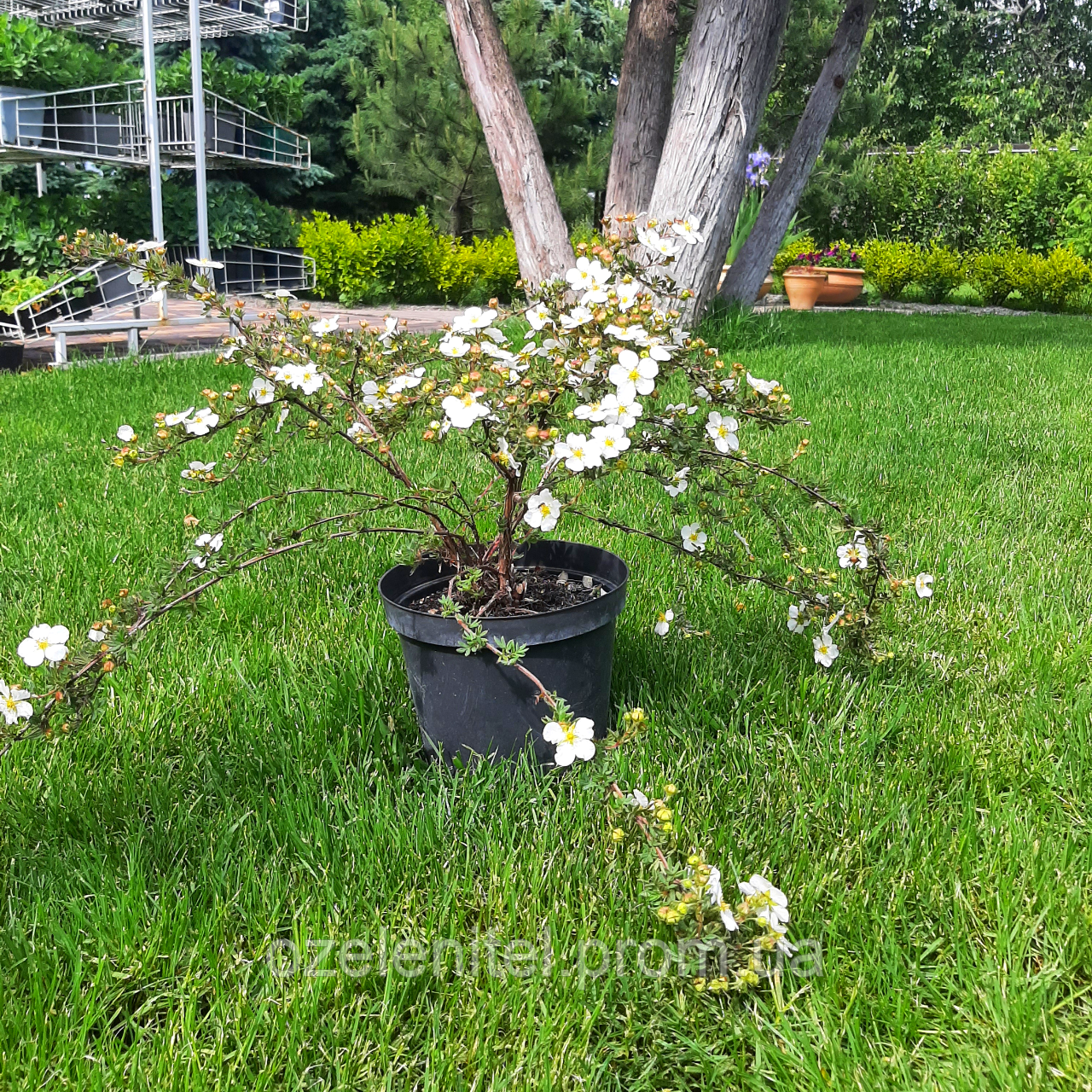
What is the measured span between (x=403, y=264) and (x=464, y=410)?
1049cm

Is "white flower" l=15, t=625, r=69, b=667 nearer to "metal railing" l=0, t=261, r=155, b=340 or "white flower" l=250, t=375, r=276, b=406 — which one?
"white flower" l=250, t=375, r=276, b=406

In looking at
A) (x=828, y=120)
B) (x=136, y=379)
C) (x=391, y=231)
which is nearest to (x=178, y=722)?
(x=136, y=379)

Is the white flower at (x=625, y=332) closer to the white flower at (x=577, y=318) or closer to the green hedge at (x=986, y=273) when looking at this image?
the white flower at (x=577, y=318)

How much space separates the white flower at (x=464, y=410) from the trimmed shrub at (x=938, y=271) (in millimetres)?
11822

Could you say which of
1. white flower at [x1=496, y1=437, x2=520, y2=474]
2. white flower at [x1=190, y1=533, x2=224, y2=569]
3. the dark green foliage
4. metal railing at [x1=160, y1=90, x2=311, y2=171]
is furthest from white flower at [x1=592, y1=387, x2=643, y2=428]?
the dark green foliage

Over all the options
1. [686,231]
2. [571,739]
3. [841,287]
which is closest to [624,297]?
[686,231]

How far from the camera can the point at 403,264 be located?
36.9 feet

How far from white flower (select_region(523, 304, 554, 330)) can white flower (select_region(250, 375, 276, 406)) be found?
0.46 m

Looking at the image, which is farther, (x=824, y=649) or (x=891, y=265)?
(x=891, y=265)

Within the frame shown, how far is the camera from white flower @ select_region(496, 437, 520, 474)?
147cm

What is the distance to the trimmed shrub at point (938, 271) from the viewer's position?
458 inches

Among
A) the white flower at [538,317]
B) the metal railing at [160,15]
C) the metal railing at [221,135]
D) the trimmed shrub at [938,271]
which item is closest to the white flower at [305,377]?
the white flower at [538,317]

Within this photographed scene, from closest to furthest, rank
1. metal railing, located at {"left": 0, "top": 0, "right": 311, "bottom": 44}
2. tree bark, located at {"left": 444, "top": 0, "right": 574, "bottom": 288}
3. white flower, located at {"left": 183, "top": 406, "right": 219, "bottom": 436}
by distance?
white flower, located at {"left": 183, "top": 406, "right": 219, "bottom": 436} → tree bark, located at {"left": 444, "top": 0, "right": 574, "bottom": 288} → metal railing, located at {"left": 0, "top": 0, "right": 311, "bottom": 44}

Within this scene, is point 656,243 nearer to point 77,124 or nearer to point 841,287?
point 77,124
